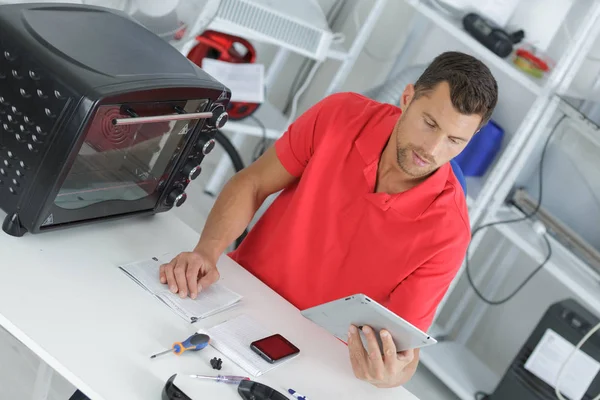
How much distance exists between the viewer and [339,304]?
1.27 metres

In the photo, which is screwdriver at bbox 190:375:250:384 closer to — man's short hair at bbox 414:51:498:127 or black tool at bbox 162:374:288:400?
black tool at bbox 162:374:288:400

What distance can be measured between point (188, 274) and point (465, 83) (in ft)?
2.06

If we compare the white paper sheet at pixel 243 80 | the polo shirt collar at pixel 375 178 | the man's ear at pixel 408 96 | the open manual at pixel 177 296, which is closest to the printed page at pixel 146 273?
the open manual at pixel 177 296

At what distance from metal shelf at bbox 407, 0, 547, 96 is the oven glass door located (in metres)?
Answer: 1.36

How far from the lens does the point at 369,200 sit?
1.57 meters

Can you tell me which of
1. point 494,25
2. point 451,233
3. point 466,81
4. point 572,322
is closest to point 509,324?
point 572,322

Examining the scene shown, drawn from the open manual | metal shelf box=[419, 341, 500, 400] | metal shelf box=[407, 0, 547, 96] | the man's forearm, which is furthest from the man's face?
metal shelf box=[419, 341, 500, 400]

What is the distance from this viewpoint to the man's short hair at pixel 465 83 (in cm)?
145

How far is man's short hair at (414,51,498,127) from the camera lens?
4.76 ft

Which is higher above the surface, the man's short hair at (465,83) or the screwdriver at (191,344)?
the man's short hair at (465,83)

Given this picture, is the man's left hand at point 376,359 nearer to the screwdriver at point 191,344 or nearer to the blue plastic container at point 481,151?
the screwdriver at point 191,344

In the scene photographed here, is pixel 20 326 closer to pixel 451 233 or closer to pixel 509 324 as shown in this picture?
pixel 451 233

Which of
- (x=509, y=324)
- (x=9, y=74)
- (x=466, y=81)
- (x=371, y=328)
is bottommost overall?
(x=509, y=324)

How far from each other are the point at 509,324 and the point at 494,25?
115cm
